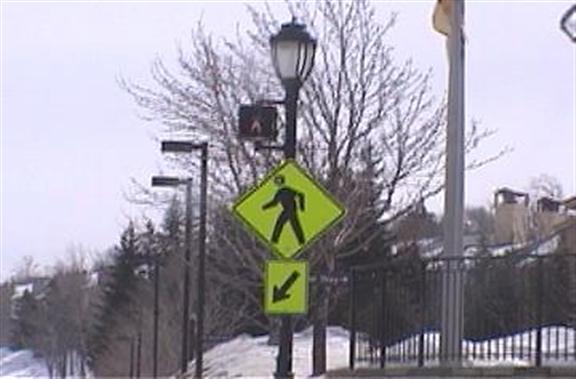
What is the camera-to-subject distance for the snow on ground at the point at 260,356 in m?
34.9

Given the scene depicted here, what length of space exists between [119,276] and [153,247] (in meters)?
29.4

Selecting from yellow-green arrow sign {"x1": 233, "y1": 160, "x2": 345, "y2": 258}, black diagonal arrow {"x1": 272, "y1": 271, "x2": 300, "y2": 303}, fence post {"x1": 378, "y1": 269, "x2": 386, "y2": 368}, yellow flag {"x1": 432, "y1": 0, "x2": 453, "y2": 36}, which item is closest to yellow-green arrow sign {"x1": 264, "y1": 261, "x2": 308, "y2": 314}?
black diagonal arrow {"x1": 272, "y1": 271, "x2": 300, "y2": 303}

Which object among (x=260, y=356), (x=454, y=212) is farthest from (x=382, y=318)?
(x=260, y=356)

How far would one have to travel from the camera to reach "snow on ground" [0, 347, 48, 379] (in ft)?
494

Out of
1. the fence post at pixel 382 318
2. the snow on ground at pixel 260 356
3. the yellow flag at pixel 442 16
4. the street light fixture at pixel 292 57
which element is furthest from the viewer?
the snow on ground at pixel 260 356

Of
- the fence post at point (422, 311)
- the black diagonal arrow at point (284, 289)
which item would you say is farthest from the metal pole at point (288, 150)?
the fence post at point (422, 311)

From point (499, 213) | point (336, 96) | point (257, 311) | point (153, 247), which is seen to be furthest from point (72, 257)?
point (336, 96)

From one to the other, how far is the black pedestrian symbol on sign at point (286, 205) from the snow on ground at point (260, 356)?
15.3 m

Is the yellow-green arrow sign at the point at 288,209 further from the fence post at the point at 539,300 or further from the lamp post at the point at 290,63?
the fence post at the point at 539,300

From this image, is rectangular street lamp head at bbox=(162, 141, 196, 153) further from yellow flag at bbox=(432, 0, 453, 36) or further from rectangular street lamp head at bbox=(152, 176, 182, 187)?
yellow flag at bbox=(432, 0, 453, 36)

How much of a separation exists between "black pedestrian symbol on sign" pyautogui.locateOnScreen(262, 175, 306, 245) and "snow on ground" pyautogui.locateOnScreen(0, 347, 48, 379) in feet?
435

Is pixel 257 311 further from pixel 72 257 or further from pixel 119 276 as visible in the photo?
pixel 72 257

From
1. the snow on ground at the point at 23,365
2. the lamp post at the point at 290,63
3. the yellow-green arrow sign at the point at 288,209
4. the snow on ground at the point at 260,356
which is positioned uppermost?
the lamp post at the point at 290,63

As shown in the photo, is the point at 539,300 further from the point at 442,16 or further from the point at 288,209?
the point at 442,16
